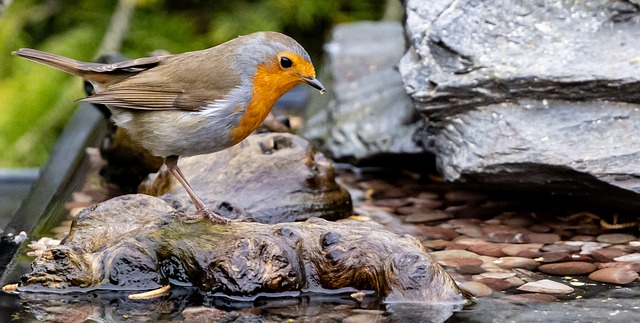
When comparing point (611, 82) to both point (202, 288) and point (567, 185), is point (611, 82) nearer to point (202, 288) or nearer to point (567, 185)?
point (567, 185)

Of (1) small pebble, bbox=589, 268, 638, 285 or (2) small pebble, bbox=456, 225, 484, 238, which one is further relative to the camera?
(2) small pebble, bbox=456, 225, 484, 238

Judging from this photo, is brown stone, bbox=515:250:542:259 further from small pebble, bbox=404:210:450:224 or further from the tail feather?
the tail feather

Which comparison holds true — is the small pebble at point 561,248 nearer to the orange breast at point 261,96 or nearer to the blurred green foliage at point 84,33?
the orange breast at point 261,96

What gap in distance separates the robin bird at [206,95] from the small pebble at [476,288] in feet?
2.84

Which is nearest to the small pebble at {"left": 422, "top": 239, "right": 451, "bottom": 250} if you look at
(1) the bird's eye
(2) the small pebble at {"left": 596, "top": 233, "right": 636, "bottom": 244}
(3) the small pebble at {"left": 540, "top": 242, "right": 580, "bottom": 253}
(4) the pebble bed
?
(4) the pebble bed

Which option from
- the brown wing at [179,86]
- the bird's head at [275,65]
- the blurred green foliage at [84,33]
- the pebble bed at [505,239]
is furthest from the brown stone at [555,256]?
the blurred green foliage at [84,33]

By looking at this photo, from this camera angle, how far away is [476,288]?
323 cm

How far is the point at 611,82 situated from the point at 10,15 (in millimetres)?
5074

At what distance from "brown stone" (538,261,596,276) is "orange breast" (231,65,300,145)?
3.73 feet

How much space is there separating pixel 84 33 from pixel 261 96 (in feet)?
12.9

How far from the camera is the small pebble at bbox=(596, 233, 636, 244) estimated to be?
3737 mm

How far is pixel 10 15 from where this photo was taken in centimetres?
744

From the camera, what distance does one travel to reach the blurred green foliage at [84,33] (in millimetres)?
6410

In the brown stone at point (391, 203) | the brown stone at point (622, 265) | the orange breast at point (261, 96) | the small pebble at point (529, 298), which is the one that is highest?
the orange breast at point (261, 96)
